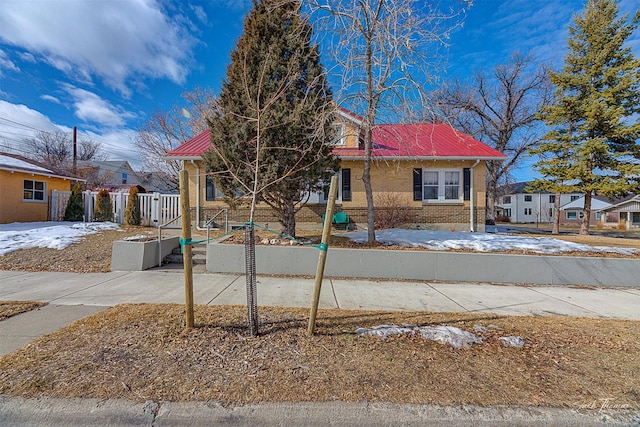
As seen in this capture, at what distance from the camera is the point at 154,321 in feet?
12.1

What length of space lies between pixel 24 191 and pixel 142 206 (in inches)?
230

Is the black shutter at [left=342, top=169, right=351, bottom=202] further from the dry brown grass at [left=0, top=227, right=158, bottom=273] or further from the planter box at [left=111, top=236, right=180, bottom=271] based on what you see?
the dry brown grass at [left=0, top=227, right=158, bottom=273]

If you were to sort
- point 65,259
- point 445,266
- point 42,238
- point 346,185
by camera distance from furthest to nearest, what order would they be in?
1. point 346,185
2. point 42,238
3. point 65,259
4. point 445,266

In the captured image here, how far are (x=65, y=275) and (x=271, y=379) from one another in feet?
21.5

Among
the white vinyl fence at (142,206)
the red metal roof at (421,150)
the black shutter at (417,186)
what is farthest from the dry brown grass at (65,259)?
the black shutter at (417,186)

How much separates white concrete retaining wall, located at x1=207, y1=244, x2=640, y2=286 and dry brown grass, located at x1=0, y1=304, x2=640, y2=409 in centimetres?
296

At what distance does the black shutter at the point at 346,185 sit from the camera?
12.5 m

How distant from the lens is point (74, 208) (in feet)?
42.4

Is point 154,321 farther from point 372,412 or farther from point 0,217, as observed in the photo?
point 0,217

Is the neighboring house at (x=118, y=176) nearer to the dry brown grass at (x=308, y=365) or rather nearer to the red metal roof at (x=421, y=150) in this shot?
the red metal roof at (x=421, y=150)

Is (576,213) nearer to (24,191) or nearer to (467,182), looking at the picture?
(467,182)

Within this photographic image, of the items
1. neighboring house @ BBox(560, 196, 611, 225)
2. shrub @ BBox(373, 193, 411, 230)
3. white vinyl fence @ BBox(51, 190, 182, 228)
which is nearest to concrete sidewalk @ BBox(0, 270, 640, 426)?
shrub @ BBox(373, 193, 411, 230)

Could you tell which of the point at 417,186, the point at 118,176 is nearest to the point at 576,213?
the point at 417,186

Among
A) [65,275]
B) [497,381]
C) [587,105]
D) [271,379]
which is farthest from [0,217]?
[587,105]
